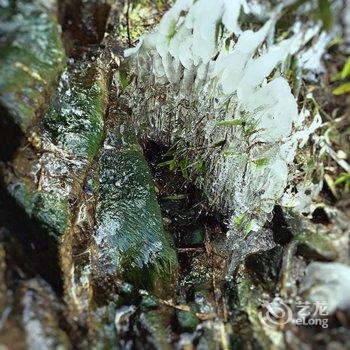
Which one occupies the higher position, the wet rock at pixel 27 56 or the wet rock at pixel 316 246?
the wet rock at pixel 27 56

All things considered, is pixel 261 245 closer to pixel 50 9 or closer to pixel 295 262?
pixel 295 262

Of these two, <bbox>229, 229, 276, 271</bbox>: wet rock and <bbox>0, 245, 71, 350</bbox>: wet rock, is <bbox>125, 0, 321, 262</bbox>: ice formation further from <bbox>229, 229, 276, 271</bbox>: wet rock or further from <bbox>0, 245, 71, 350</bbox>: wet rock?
<bbox>0, 245, 71, 350</bbox>: wet rock

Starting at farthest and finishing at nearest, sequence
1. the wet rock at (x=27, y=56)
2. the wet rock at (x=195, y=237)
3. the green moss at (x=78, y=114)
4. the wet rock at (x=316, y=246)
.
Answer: the wet rock at (x=195, y=237) → the green moss at (x=78, y=114) → the wet rock at (x=316, y=246) → the wet rock at (x=27, y=56)

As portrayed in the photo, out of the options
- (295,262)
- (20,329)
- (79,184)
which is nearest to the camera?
(20,329)

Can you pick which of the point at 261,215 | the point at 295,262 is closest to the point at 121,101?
the point at 261,215

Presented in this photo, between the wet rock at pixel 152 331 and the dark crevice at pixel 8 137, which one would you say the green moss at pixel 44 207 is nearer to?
the dark crevice at pixel 8 137

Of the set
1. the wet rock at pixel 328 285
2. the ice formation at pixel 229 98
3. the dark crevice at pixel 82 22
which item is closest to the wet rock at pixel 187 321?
the wet rock at pixel 328 285
